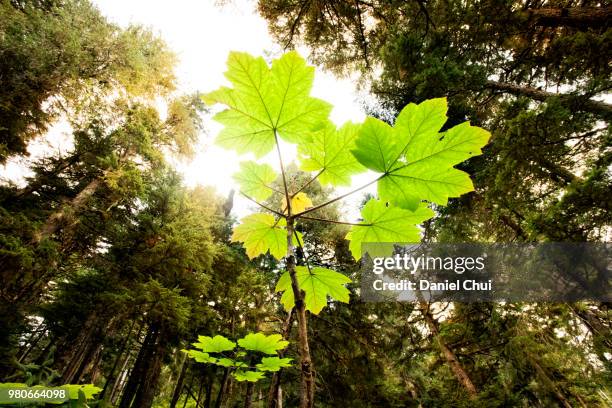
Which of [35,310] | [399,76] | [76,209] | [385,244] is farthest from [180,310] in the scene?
[399,76]

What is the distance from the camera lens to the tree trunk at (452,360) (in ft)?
22.3

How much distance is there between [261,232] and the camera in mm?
897

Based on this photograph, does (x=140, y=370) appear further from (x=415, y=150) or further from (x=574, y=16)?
(x=574, y=16)

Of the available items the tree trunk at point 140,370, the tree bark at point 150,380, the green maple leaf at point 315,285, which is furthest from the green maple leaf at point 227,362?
the tree trunk at point 140,370

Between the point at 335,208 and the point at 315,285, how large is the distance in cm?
1031

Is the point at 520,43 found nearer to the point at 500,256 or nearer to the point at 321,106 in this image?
the point at 500,256

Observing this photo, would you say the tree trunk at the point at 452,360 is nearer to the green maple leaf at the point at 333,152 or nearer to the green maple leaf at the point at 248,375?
the green maple leaf at the point at 248,375

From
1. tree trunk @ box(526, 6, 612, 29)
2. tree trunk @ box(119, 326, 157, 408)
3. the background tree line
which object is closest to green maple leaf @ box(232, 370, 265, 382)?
the background tree line

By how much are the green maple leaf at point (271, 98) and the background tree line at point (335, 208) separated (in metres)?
4.43

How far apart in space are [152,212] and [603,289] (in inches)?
439

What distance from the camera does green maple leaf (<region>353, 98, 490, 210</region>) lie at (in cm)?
65

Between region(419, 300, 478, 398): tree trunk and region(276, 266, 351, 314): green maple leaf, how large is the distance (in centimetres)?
733

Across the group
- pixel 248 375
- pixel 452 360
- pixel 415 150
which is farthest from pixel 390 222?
pixel 452 360

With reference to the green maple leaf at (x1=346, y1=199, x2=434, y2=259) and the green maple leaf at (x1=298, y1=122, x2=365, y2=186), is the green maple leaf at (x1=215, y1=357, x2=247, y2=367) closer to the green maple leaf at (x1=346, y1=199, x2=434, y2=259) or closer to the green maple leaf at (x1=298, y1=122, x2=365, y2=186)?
the green maple leaf at (x1=346, y1=199, x2=434, y2=259)
